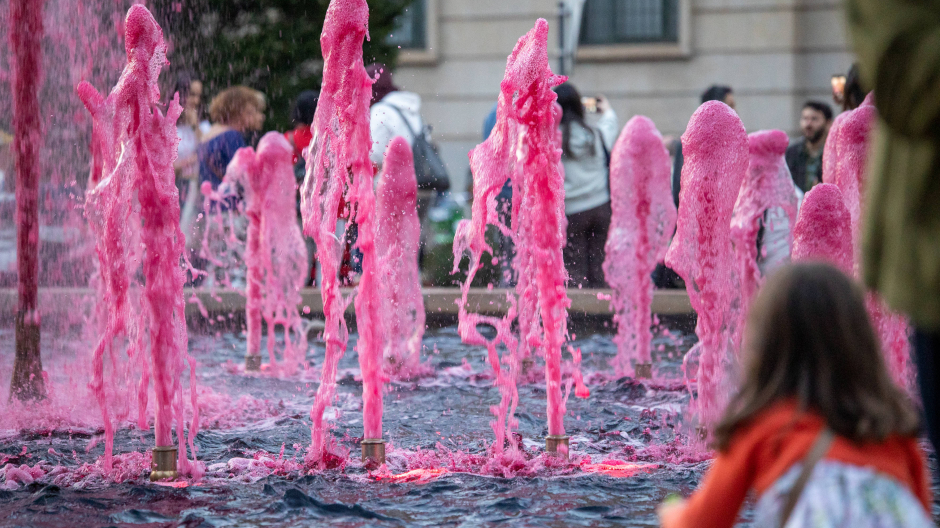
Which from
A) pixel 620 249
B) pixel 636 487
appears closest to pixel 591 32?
pixel 620 249

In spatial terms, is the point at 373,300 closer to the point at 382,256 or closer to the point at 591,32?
the point at 382,256

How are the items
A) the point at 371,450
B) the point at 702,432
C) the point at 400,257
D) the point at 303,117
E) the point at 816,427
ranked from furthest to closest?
the point at 303,117
the point at 400,257
the point at 702,432
the point at 371,450
the point at 816,427

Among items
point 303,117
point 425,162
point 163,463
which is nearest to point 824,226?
point 163,463

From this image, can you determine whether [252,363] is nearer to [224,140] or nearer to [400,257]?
[400,257]

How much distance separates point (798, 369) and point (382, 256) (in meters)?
4.72

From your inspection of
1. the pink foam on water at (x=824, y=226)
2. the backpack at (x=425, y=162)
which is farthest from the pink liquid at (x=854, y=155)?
the backpack at (x=425, y=162)

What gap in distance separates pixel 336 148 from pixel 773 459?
2498 mm

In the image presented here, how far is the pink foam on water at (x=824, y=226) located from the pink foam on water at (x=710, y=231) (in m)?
0.28

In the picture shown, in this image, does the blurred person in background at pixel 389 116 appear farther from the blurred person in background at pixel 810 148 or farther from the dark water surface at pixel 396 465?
the blurred person in background at pixel 810 148

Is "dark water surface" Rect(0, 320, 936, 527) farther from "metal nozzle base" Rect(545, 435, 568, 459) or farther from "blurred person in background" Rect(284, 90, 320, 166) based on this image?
"blurred person in background" Rect(284, 90, 320, 166)

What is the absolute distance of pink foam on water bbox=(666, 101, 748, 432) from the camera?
4.46m

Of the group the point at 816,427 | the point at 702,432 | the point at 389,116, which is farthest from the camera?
the point at 389,116

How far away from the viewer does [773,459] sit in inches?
76.9

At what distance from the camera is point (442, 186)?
26.6ft
